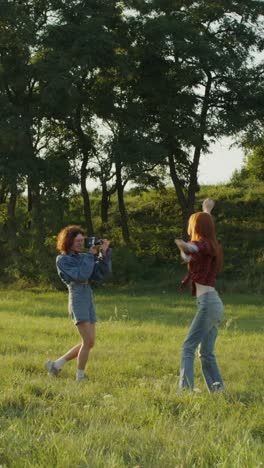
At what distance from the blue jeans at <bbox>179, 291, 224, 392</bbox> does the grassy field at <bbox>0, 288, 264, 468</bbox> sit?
0.20 metres

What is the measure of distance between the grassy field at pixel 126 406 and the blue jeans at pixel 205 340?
0.20 meters

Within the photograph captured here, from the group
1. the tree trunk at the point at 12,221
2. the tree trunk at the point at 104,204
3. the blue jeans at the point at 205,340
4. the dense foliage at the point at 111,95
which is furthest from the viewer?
the tree trunk at the point at 104,204

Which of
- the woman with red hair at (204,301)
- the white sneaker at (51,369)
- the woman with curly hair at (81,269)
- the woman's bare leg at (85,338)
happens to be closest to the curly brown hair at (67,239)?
the woman with curly hair at (81,269)

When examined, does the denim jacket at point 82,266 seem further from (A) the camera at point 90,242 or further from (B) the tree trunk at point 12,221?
(B) the tree trunk at point 12,221

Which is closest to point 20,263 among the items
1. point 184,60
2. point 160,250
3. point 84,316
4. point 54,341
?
point 160,250

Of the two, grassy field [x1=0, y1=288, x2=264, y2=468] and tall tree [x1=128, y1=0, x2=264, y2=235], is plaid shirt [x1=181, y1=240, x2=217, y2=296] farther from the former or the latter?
tall tree [x1=128, y1=0, x2=264, y2=235]

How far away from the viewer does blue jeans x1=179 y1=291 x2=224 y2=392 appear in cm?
739

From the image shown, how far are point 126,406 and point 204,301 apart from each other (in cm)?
181

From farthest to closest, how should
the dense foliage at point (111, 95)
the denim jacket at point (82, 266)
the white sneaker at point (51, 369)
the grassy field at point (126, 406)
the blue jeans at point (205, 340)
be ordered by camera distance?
1. the dense foliage at point (111, 95)
2. the white sneaker at point (51, 369)
3. the denim jacket at point (82, 266)
4. the blue jeans at point (205, 340)
5. the grassy field at point (126, 406)

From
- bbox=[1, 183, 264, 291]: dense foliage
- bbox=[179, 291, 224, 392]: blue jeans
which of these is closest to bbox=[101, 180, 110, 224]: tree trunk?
bbox=[1, 183, 264, 291]: dense foliage

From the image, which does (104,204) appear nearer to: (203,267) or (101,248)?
(101,248)

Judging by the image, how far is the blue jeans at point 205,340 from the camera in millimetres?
7391

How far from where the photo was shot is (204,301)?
7434 millimetres

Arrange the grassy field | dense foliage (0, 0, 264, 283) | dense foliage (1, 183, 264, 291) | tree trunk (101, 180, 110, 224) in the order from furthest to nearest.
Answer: tree trunk (101, 180, 110, 224) → dense foliage (1, 183, 264, 291) → dense foliage (0, 0, 264, 283) → the grassy field
